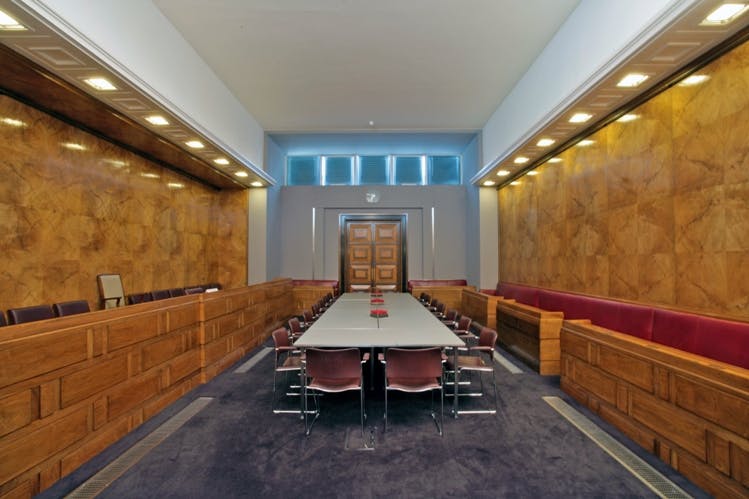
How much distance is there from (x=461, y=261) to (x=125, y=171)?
762 centimetres

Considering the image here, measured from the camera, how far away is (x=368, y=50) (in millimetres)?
4770

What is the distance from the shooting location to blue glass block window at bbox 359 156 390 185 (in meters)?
9.73

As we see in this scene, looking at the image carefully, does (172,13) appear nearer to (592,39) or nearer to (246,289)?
(246,289)

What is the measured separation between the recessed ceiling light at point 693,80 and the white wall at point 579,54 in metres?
0.73

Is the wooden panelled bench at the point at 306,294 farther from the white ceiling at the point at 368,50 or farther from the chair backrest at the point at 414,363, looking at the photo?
the chair backrest at the point at 414,363

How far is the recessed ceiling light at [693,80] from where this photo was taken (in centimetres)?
306

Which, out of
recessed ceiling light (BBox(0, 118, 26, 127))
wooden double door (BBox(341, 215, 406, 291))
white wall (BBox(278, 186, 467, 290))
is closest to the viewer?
recessed ceiling light (BBox(0, 118, 26, 127))

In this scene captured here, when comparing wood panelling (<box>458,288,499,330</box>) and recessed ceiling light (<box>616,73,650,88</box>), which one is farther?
wood panelling (<box>458,288,499,330</box>)

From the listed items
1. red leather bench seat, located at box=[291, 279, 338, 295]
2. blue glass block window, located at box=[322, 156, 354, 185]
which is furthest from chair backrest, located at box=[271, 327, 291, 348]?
blue glass block window, located at box=[322, 156, 354, 185]

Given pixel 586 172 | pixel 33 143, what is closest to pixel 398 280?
pixel 586 172

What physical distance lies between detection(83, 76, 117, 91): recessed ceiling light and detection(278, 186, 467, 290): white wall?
5821mm

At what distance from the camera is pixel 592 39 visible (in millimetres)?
3672

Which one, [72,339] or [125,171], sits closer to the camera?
[72,339]

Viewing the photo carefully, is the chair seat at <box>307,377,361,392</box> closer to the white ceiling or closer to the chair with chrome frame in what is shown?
the chair with chrome frame
